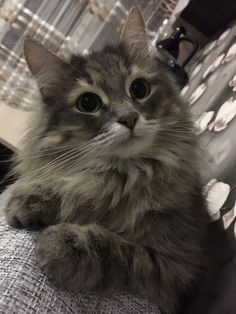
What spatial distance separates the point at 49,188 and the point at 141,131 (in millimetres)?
269

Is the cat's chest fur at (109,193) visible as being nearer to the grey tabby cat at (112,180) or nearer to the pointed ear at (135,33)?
the grey tabby cat at (112,180)

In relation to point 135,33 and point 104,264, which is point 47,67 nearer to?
point 135,33

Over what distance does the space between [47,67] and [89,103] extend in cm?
17

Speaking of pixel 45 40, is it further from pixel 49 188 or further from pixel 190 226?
pixel 190 226

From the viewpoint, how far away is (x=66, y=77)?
1.12m

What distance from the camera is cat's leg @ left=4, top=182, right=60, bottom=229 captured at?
0.98 m

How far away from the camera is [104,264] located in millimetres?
847

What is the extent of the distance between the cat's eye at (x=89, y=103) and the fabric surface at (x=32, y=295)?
32 cm

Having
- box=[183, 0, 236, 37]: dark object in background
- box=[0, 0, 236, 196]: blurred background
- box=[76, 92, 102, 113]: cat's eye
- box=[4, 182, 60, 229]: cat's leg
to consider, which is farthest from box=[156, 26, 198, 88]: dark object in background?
box=[4, 182, 60, 229]: cat's leg

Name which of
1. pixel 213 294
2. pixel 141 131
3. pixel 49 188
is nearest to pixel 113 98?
pixel 141 131

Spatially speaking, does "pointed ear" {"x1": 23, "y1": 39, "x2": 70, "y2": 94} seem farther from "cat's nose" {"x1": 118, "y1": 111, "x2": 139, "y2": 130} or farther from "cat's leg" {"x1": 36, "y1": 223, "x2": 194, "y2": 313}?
"cat's leg" {"x1": 36, "y1": 223, "x2": 194, "y2": 313}

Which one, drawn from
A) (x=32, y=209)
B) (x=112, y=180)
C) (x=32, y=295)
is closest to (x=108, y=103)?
(x=112, y=180)

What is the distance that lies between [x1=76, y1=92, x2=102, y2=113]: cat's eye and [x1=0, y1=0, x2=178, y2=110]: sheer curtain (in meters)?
1.24

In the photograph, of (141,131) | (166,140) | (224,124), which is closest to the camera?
(141,131)
